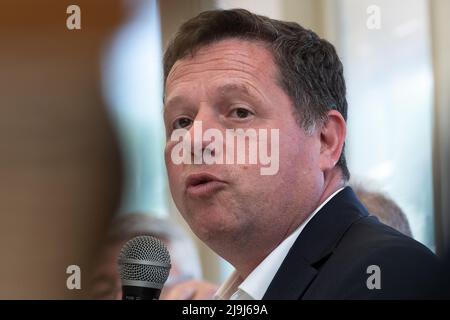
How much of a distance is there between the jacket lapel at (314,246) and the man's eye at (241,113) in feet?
0.88

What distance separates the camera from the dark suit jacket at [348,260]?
4.98 feet

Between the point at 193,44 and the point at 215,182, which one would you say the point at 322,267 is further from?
the point at 193,44

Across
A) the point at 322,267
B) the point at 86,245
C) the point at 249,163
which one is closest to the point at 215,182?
the point at 249,163

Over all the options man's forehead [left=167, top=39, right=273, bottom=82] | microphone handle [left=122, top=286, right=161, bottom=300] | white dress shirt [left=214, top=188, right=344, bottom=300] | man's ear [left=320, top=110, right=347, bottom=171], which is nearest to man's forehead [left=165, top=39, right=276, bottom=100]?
man's forehead [left=167, top=39, right=273, bottom=82]

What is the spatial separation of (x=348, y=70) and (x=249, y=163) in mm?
436

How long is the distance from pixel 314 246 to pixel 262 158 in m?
0.23

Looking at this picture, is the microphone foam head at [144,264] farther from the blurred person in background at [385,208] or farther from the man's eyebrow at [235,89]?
the blurred person in background at [385,208]

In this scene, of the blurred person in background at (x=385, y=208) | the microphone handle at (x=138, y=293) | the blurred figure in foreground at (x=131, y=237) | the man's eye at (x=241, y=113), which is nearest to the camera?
the microphone handle at (x=138, y=293)

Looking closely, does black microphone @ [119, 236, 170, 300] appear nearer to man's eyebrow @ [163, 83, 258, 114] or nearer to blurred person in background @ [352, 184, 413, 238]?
man's eyebrow @ [163, 83, 258, 114]

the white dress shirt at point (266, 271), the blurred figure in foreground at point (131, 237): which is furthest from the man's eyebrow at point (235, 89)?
the blurred figure in foreground at point (131, 237)

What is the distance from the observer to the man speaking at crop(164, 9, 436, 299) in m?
1.60

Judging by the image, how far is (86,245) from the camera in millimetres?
2109

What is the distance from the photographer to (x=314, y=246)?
Result: 5.23 ft

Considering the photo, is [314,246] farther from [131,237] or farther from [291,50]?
[131,237]
